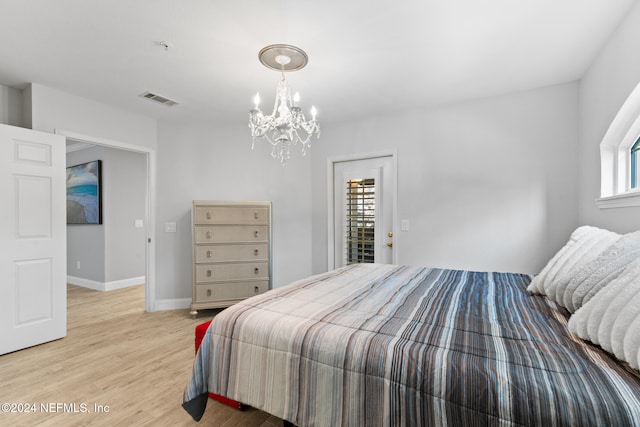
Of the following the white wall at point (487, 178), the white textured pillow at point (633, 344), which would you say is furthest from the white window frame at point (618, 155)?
the white textured pillow at point (633, 344)

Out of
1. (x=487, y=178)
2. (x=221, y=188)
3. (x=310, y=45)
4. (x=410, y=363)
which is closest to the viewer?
(x=410, y=363)

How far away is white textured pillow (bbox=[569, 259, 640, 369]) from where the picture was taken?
812 millimetres

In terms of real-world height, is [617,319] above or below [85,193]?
below

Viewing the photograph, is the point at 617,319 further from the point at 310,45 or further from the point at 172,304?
the point at 172,304

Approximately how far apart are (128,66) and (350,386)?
2806 millimetres

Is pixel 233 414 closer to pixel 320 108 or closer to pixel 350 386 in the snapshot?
pixel 350 386

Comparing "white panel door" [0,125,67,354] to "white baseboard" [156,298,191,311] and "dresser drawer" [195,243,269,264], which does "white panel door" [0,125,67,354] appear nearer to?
"white baseboard" [156,298,191,311]

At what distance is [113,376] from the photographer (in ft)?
6.90

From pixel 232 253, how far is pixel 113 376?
1610 millimetres

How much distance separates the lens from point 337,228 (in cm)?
394

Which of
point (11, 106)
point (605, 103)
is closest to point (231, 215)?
point (11, 106)

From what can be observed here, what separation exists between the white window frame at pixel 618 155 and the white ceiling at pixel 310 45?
0.57 m

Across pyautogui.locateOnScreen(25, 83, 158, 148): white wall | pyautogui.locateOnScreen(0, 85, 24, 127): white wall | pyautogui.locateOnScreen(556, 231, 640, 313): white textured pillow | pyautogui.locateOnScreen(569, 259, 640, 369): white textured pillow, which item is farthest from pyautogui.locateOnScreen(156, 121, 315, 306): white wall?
pyautogui.locateOnScreen(569, 259, 640, 369): white textured pillow

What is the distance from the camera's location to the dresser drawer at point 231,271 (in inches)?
133
